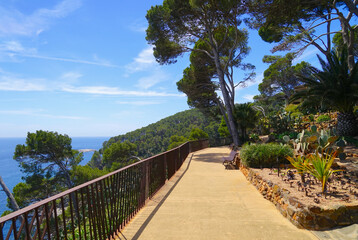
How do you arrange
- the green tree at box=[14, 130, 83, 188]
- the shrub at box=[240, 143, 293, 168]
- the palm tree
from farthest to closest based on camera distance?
the green tree at box=[14, 130, 83, 188], the palm tree, the shrub at box=[240, 143, 293, 168]

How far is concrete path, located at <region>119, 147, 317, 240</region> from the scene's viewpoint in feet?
9.40

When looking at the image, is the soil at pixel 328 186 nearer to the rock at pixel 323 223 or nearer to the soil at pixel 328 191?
the soil at pixel 328 191

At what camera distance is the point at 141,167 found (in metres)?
4.24

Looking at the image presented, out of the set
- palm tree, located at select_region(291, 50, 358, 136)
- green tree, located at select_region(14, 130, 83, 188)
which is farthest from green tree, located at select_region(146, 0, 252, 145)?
green tree, located at select_region(14, 130, 83, 188)

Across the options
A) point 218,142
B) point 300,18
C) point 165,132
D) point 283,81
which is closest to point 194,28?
point 300,18

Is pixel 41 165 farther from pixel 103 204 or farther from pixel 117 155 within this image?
pixel 103 204

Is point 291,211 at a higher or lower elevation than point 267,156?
lower

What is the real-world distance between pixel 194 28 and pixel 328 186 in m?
13.1

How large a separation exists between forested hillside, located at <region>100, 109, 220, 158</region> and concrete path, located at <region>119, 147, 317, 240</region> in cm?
3662

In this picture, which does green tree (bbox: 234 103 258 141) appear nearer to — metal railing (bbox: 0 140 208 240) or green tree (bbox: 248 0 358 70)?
green tree (bbox: 248 0 358 70)

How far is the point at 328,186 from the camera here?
3.74 metres

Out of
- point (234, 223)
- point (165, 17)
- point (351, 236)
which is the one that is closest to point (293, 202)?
point (351, 236)

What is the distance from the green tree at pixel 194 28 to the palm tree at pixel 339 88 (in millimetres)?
6300

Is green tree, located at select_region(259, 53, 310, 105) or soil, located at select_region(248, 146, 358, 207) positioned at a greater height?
green tree, located at select_region(259, 53, 310, 105)
